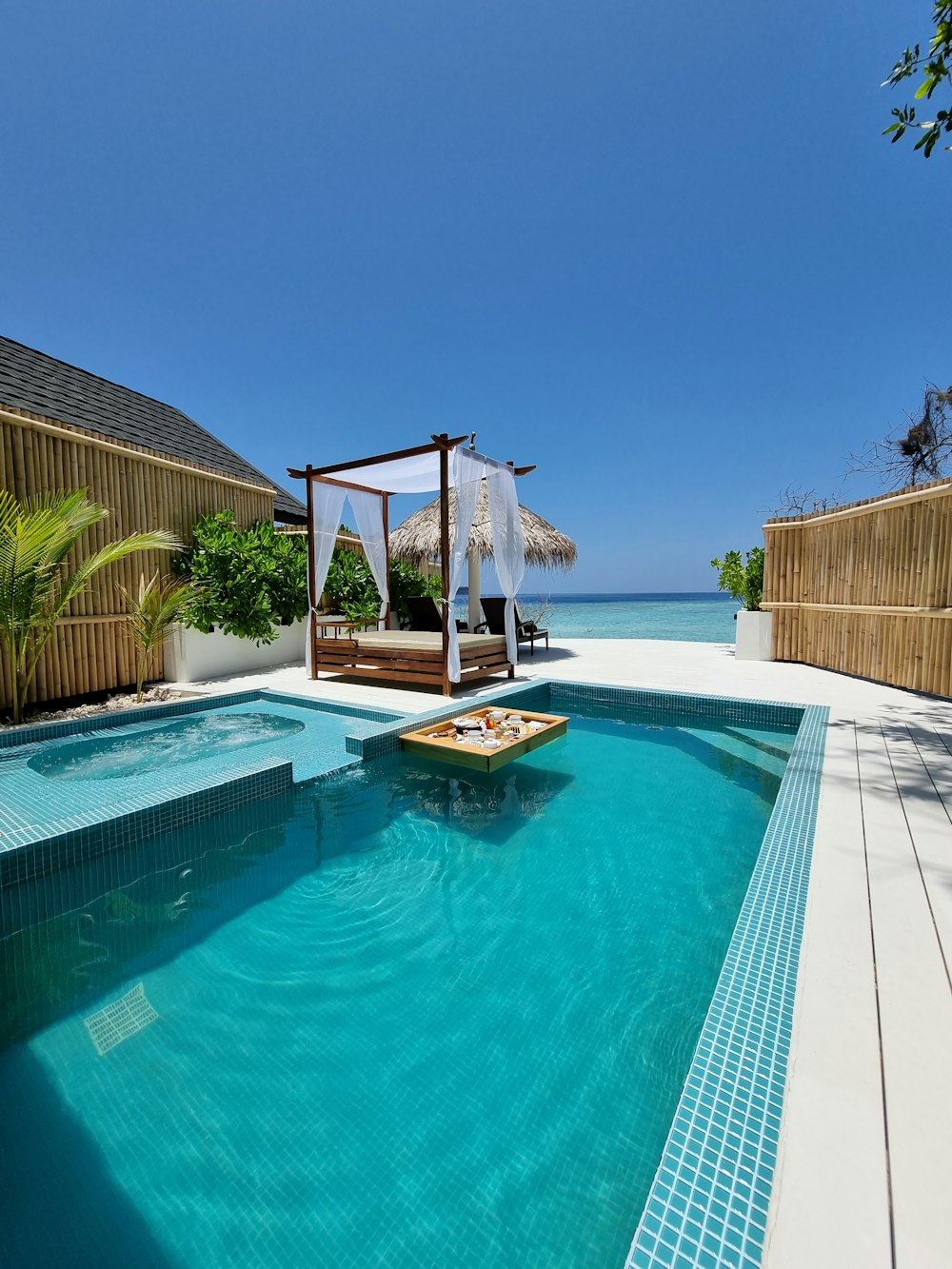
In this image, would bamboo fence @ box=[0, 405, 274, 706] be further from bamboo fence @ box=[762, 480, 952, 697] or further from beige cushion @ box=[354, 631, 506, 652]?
bamboo fence @ box=[762, 480, 952, 697]

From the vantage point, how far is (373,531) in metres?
A: 8.56

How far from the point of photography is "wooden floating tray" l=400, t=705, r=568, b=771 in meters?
3.77

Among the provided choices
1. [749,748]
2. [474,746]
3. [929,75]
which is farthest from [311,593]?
[929,75]

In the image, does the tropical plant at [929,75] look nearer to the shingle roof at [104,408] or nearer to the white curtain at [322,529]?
the white curtain at [322,529]

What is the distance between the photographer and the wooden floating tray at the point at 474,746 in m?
3.77

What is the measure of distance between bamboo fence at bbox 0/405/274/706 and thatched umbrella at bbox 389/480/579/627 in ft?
13.7

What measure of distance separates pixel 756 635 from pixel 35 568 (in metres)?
8.92

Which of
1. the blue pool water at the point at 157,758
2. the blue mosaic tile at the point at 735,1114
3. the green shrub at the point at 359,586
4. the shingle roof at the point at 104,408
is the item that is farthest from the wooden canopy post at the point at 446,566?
the blue mosaic tile at the point at 735,1114

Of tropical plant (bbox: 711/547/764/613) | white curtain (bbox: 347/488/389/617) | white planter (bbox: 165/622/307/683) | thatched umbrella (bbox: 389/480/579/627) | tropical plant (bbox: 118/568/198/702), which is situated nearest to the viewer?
tropical plant (bbox: 118/568/198/702)

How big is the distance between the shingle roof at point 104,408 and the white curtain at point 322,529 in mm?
2015

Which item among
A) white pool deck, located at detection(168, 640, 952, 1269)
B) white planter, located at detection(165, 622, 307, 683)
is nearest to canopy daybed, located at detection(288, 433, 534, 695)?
white planter, located at detection(165, 622, 307, 683)

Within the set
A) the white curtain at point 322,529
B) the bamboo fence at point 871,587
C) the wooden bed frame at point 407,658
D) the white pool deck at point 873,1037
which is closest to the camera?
the white pool deck at point 873,1037

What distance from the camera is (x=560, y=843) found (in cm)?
330

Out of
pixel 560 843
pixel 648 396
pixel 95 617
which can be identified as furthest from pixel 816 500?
pixel 648 396
